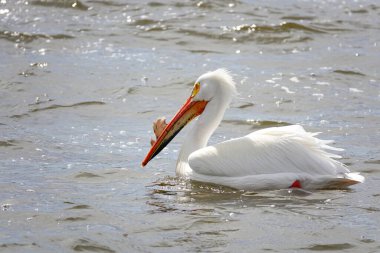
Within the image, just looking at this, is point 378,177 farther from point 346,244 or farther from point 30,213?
point 30,213

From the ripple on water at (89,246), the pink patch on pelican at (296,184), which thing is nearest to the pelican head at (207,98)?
the pink patch on pelican at (296,184)

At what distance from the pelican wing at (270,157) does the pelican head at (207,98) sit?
52cm

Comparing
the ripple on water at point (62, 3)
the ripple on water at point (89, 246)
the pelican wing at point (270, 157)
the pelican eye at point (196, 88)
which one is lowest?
the ripple on water at point (89, 246)

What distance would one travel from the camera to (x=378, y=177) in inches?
275

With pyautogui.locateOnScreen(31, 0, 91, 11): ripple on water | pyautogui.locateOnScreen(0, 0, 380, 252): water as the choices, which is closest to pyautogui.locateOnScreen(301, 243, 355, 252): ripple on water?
pyautogui.locateOnScreen(0, 0, 380, 252): water

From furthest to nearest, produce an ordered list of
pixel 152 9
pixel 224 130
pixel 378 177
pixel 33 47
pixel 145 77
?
pixel 152 9, pixel 33 47, pixel 145 77, pixel 224 130, pixel 378 177

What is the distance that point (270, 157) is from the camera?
6609 millimetres

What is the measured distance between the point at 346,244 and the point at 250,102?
4111 millimetres

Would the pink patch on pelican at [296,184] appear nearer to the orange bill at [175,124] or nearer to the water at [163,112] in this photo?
the water at [163,112]

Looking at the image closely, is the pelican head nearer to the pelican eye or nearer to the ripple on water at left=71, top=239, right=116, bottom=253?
the pelican eye

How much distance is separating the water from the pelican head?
0.91 feet

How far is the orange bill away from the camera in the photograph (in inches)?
282

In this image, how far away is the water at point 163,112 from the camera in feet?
18.4

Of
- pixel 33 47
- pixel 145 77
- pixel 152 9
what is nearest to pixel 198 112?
pixel 145 77
